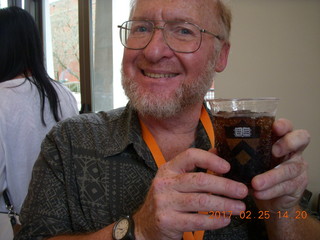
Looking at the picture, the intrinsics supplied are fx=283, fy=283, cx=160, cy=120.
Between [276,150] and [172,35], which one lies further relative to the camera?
[172,35]

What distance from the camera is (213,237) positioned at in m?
1.13

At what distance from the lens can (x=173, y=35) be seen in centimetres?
125

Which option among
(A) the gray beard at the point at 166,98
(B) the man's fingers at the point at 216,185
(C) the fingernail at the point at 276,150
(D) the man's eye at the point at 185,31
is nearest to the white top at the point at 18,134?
(A) the gray beard at the point at 166,98

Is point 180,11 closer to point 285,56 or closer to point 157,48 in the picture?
point 157,48

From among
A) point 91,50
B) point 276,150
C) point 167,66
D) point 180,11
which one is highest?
point 180,11

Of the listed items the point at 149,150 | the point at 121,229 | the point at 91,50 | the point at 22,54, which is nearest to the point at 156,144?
the point at 149,150

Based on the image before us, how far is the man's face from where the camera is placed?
1.23 meters

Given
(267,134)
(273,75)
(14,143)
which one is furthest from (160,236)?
(273,75)

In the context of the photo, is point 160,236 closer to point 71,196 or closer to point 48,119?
point 71,196

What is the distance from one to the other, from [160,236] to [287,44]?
7.55ft

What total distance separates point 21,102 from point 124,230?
50.6 inches

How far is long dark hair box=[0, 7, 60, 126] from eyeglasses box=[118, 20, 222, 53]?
0.86 metres

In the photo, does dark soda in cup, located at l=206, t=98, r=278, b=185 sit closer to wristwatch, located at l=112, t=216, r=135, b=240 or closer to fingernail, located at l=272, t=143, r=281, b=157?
fingernail, located at l=272, t=143, r=281, b=157

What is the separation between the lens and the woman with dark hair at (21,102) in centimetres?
177
